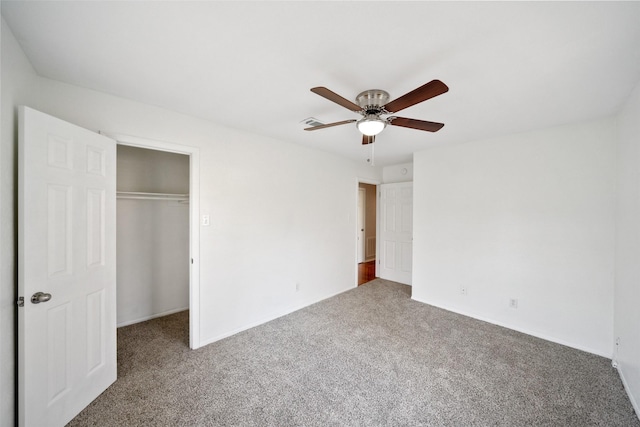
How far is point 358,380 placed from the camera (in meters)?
2.03

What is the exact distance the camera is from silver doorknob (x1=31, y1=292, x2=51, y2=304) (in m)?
1.41

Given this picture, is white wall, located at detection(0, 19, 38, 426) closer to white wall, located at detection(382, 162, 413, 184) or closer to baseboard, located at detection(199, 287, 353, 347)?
baseboard, located at detection(199, 287, 353, 347)

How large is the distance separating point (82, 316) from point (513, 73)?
343 centimetres

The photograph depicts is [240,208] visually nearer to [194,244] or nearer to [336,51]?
[194,244]

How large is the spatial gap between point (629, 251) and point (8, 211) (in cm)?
426

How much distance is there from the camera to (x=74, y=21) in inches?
49.0

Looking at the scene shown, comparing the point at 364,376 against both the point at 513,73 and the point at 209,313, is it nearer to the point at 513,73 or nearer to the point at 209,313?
the point at 209,313

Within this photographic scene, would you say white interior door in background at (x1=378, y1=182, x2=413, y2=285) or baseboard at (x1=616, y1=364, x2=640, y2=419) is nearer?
baseboard at (x1=616, y1=364, x2=640, y2=419)

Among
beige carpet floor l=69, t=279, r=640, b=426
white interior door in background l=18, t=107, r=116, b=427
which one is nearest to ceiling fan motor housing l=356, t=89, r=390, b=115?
white interior door in background l=18, t=107, r=116, b=427

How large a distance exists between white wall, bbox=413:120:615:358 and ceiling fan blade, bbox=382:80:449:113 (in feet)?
7.31

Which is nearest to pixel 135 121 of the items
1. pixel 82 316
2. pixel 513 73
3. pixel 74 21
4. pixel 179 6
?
pixel 74 21

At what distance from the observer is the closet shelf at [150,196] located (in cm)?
287

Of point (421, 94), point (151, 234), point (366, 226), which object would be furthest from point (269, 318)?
point (366, 226)

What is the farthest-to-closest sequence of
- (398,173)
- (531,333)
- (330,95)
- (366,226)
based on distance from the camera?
(366,226), (398,173), (531,333), (330,95)
